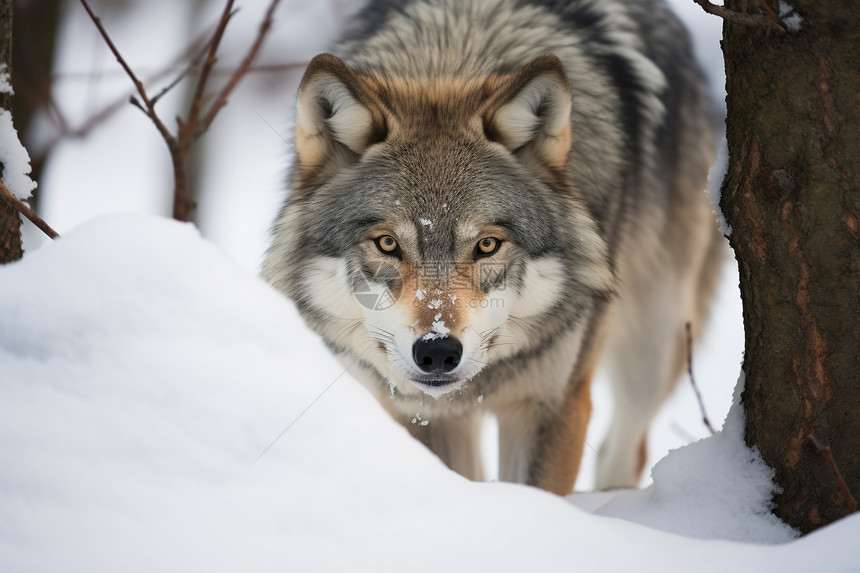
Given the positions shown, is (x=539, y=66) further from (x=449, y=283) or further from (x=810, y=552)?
(x=810, y=552)

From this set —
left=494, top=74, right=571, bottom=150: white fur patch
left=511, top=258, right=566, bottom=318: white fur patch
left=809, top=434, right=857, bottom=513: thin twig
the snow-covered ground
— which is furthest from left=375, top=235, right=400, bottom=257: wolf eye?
left=809, top=434, right=857, bottom=513: thin twig

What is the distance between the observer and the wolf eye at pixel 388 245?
97.6 inches

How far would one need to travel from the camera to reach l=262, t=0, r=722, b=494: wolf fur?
96.8 inches

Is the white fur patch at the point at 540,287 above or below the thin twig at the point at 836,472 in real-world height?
below

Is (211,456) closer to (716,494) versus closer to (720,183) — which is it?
(716,494)

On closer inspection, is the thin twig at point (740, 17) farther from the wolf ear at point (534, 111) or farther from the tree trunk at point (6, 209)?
the tree trunk at point (6, 209)

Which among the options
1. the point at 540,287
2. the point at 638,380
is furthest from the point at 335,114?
the point at 638,380

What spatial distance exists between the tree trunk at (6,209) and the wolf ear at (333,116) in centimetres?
84

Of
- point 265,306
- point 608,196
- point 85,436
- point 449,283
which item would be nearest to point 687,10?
point 608,196

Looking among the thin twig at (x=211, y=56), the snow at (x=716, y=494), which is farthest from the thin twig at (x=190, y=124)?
the snow at (x=716, y=494)

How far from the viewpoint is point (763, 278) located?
1753mm

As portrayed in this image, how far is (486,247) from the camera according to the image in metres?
2.50

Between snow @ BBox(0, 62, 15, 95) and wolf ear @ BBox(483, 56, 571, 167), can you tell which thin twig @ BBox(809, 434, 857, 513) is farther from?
snow @ BBox(0, 62, 15, 95)

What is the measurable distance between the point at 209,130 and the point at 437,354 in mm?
4838
